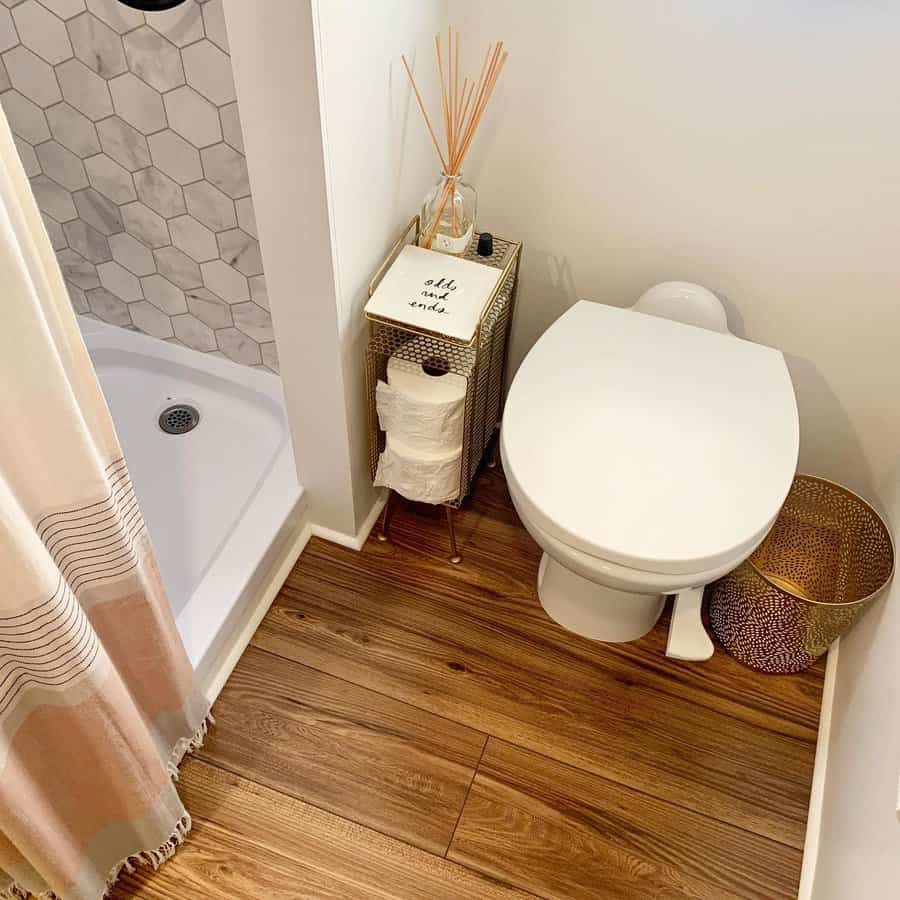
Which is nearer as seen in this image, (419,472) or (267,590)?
(419,472)

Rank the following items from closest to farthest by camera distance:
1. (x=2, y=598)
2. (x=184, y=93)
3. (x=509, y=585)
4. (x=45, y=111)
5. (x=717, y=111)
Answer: (x=2, y=598) → (x=717, y=111) → (x=184, y=93) → (x=45, y=111) → (x=509, y=585)

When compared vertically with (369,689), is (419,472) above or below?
above

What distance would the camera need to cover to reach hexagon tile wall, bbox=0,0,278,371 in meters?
1.32

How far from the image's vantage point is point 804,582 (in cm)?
154

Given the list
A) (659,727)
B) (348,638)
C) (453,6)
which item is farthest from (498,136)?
(659,727)

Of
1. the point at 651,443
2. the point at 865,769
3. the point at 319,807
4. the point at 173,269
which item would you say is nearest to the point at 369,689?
the point at 319,807

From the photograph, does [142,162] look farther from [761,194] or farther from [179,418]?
[761,194]

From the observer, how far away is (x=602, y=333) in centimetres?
132

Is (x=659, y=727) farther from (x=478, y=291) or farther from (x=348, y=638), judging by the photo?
(x=478, y=291)

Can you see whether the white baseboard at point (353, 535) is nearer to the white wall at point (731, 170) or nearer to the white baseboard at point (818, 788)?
the white wall at point (731, 170)

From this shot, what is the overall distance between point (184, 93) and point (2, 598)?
89cm

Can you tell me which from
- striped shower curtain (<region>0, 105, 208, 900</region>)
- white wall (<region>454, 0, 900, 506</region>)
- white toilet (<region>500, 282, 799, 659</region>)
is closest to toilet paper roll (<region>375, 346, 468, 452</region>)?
white toilet (<region>500, 282, 799, 659</region>)

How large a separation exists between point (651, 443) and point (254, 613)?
74 centimetres

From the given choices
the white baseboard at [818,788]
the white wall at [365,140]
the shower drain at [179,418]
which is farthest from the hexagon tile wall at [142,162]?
the white baseboard at [818,788]
